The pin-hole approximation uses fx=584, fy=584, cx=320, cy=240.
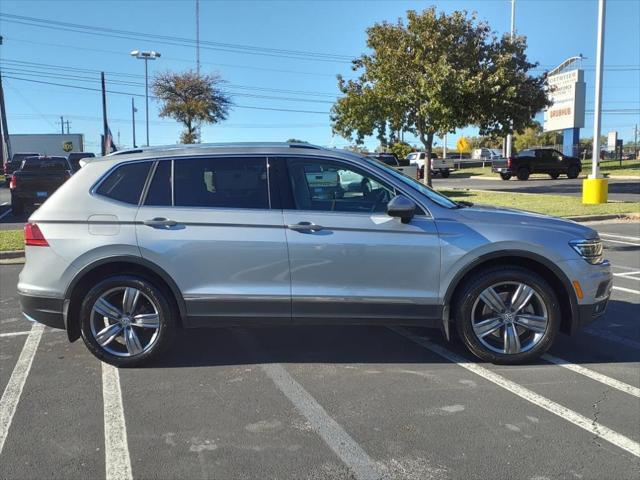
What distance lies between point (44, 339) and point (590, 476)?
4813 mm

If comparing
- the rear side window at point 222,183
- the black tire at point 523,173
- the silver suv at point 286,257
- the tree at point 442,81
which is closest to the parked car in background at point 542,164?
the black tire at point 523,173

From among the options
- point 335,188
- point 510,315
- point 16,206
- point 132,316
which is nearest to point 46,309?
point 132,316

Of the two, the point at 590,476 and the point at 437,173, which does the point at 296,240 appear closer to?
the point at 590,476

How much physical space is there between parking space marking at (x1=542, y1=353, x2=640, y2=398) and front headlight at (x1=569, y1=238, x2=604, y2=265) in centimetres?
86

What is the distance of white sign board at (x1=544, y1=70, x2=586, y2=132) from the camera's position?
4550cm

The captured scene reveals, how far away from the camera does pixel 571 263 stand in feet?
15.1

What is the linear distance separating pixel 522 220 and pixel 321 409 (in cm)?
222

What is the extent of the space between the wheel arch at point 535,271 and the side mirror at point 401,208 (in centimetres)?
62

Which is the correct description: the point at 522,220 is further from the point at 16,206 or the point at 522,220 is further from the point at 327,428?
the point at 16,206

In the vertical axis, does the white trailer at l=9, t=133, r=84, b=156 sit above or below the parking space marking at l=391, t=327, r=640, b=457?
above

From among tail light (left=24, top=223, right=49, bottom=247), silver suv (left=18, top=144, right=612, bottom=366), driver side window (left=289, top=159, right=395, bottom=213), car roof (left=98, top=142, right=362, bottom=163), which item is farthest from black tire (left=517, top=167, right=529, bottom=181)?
tail light (left=24, top=223, right=49, bottom=247)

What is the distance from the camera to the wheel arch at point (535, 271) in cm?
460

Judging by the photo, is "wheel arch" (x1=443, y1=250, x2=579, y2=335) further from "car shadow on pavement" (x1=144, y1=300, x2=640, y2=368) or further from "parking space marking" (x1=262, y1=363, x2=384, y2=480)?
"parking space marking" (x1=262, y1=363, x2=384, y2=480)

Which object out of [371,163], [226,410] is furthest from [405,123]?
[226,410]
